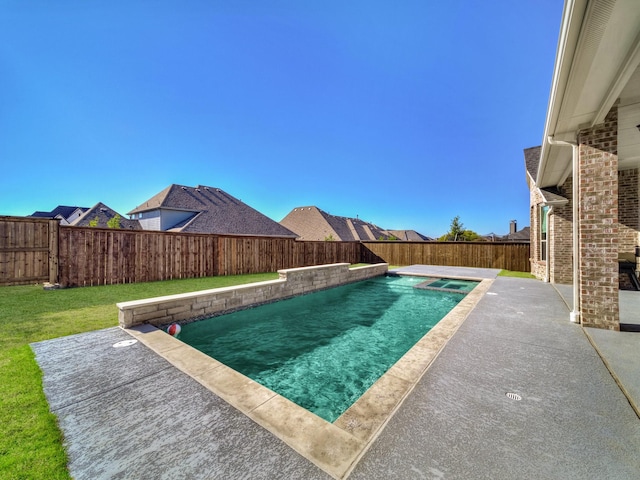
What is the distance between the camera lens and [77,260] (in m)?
7.72

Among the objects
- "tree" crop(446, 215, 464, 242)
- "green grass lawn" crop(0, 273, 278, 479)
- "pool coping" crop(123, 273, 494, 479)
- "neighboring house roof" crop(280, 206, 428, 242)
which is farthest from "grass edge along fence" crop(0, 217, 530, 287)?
"tree" crop(446, 215, 464, 242)

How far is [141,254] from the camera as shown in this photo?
29.1 ft

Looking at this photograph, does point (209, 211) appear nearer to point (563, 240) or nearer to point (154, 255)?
point (154, 255)

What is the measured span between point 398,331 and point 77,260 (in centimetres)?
951

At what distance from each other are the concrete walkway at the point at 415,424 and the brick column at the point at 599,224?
106cm

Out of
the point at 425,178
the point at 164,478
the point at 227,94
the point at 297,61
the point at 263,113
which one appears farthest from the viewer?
→ the point at 425,178

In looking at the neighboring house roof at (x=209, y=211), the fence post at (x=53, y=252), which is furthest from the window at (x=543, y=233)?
the neighboring house roof at (x=209, y=211)

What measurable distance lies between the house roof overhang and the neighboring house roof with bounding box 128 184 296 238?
65.7ft

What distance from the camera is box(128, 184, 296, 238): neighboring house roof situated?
819 inches

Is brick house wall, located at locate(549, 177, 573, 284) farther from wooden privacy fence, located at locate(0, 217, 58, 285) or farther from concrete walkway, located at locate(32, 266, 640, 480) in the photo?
wooden privacy fence, located at locate(0, 217, 58, 285)

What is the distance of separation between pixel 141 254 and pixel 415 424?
32.6 ft

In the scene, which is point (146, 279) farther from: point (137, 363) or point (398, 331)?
point (398, 331)

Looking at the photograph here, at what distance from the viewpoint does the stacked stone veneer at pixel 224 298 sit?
4.23 metres

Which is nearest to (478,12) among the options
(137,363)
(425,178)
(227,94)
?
(227,94)
